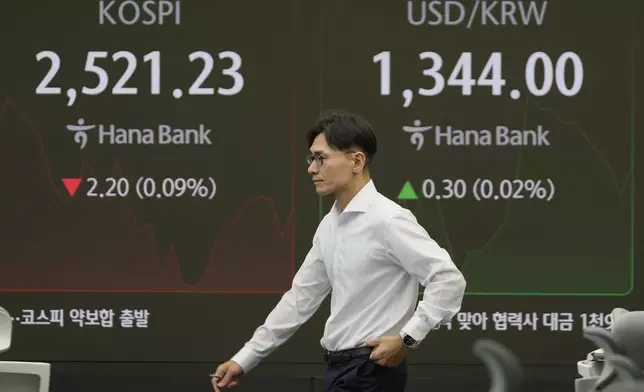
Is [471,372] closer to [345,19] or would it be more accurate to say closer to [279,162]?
[279,162]

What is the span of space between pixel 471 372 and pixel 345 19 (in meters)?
1.78

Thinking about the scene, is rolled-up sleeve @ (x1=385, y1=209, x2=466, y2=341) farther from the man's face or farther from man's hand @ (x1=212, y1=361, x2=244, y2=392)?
man's hand @ (x1=212, y1=361, x2=244, y2=392)

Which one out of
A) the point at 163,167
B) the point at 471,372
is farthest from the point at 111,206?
the point at 471,372

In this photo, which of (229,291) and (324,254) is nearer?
(324,254)

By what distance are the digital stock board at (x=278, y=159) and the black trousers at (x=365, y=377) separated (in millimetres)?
2023

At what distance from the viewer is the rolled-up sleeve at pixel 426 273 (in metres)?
3.15

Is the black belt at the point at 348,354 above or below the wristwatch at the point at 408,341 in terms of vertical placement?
below

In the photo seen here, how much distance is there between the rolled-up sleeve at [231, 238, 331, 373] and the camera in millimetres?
3453

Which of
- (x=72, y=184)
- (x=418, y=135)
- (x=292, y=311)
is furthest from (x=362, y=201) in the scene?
(x=72, y=184)

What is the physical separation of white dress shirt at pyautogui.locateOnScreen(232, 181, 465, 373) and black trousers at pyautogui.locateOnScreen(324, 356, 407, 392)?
0.22ft

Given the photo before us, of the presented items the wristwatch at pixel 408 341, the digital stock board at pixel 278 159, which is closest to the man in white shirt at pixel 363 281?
the wristwatch at pixel 408 341

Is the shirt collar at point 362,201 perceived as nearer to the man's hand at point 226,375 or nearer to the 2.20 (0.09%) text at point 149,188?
the man's hand at point 226,375

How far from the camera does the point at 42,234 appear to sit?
5.32m

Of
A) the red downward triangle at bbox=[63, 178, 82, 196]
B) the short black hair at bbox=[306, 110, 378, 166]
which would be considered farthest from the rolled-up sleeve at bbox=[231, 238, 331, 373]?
the red downward triangle at bbox=[63, 178, 82, 196]
